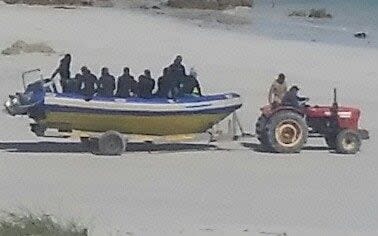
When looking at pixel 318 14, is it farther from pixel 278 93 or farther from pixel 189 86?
pixel 189 86

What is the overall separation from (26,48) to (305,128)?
1224 cm

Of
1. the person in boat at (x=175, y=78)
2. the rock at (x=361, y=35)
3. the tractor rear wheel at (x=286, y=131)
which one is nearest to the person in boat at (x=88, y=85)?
the person in boat at (x=175, y=78)

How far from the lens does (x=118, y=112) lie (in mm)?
15984

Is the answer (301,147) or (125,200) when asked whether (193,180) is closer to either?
(125,200)

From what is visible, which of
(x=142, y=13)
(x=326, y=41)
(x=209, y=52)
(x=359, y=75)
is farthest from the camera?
(x=142, y=13)

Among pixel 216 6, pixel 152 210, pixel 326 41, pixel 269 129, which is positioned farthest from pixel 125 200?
pixel 216 6

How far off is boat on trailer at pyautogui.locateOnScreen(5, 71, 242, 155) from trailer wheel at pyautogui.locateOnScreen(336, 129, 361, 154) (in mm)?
1597

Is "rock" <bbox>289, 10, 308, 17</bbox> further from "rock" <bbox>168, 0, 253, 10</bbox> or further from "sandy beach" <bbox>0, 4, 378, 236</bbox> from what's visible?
"sandy beach" <bbox>0, 4, 378, 236</bbox>

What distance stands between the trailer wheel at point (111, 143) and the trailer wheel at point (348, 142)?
3128 mm

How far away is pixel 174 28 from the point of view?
3594cm

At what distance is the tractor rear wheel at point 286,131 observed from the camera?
53.7 ft

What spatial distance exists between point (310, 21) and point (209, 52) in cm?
1488

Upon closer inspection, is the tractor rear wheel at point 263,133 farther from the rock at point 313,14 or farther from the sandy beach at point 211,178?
the rock at point 313,14

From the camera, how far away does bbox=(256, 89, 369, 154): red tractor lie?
1638 centimetres
